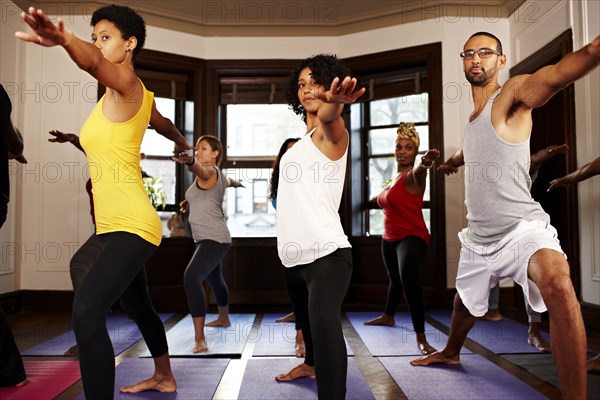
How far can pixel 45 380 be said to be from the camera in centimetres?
258

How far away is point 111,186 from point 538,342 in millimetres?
2756

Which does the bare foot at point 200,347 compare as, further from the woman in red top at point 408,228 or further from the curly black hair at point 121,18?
the curly black hair at point 121,18

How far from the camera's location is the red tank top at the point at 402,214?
11.1 feet

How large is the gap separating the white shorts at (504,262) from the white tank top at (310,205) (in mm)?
758

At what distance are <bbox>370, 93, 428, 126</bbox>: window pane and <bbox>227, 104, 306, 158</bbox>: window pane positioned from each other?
80 cm

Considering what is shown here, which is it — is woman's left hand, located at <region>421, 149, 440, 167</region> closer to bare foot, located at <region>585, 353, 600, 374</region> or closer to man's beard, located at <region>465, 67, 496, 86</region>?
man's beard, located at <region>465, 67, 496, 86</region>

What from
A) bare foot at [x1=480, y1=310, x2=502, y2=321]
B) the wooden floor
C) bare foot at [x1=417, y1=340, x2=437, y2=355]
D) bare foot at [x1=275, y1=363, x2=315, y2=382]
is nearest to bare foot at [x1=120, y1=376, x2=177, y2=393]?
the wooden floor

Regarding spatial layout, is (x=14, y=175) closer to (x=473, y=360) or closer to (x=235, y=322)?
(x=235, y=322)

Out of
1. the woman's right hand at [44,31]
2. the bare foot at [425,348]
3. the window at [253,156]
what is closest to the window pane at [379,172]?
the window at [253,156]

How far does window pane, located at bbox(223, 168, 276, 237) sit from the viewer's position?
556 cm

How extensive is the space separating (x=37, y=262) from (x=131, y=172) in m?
3.76

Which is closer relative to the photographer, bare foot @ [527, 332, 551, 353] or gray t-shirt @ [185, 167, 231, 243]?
bare foot @ [527, 332, 551, 353]

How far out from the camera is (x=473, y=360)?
2.98 meters

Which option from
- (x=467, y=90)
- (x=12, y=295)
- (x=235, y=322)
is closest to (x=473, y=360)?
(x=235, y=322)
